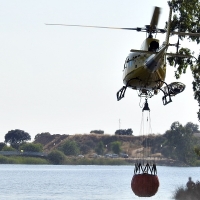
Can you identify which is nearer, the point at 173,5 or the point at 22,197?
the point at 173,5

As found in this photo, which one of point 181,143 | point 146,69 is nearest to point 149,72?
point 146,69

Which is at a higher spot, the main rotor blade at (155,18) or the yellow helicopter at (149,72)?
the main rotor blade at (155,18)

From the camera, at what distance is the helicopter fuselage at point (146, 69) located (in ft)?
129

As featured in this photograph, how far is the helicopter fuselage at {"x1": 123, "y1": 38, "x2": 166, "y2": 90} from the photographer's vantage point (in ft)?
129

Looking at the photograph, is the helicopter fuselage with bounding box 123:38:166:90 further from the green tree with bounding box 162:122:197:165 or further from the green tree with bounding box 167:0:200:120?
the green tree with bounding box 162:122:197:165

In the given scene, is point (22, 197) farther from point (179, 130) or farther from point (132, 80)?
point (179, 130)

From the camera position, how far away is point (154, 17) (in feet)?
133

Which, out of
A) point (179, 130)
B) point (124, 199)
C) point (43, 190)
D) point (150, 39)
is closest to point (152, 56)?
point (150, 39)

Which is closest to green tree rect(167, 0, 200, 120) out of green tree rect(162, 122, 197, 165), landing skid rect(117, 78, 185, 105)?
landing skid rect(117, 78, 185, 105)

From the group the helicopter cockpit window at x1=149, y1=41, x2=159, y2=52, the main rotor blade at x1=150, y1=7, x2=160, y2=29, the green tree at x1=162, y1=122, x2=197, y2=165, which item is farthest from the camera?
the green tree at x1=162, y1=122, x2=197, y2=165

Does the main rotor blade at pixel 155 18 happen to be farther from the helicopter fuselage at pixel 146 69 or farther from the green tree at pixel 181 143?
the green tree at pixel 181 143

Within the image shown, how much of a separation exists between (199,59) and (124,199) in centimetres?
2604

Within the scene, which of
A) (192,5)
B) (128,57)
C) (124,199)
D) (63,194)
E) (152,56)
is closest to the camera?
(152,56)

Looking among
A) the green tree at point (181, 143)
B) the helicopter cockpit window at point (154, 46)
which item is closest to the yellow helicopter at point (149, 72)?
the helicopter cockpit window at point (154, 46)
